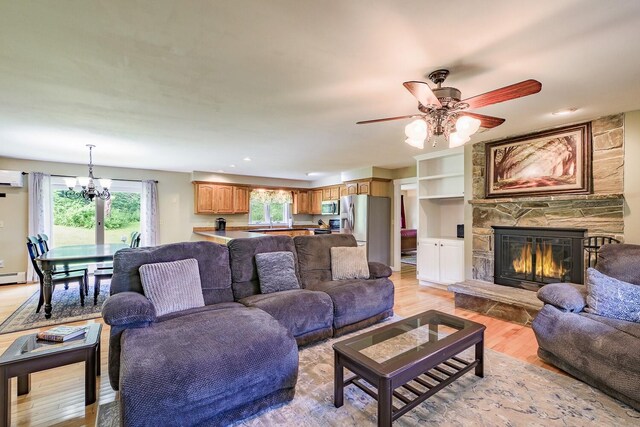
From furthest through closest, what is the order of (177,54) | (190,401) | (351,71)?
(351,71) → (177,54) → (190,401)

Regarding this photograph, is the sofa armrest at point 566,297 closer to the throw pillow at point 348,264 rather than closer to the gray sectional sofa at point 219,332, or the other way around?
the gray sectional sofa at point 219,332

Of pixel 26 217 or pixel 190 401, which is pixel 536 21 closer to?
pixel 190 401

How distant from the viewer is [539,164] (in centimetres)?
374

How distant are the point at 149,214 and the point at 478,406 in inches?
269

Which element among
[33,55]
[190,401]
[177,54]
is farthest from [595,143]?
[33,55]

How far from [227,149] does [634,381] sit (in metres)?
4.92

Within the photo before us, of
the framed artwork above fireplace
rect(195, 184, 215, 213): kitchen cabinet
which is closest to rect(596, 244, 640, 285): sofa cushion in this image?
the framed artwork above fireplace

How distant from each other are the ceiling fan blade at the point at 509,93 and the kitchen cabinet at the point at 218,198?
6253mm

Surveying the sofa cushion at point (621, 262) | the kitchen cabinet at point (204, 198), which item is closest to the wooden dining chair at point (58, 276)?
the kitchen cabinet at point (204, 198)

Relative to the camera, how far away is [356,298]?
10.1ft

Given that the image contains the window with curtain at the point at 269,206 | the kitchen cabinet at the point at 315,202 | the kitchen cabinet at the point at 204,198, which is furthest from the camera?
the kitchen cabinet at the point at 315,202

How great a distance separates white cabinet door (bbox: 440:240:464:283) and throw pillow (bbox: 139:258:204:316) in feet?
12.8

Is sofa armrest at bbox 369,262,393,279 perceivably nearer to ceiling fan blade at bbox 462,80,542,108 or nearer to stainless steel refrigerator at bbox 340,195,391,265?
ceiling fan blade at bbox 462,80,542,108

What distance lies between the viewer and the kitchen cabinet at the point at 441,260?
15.4ft
